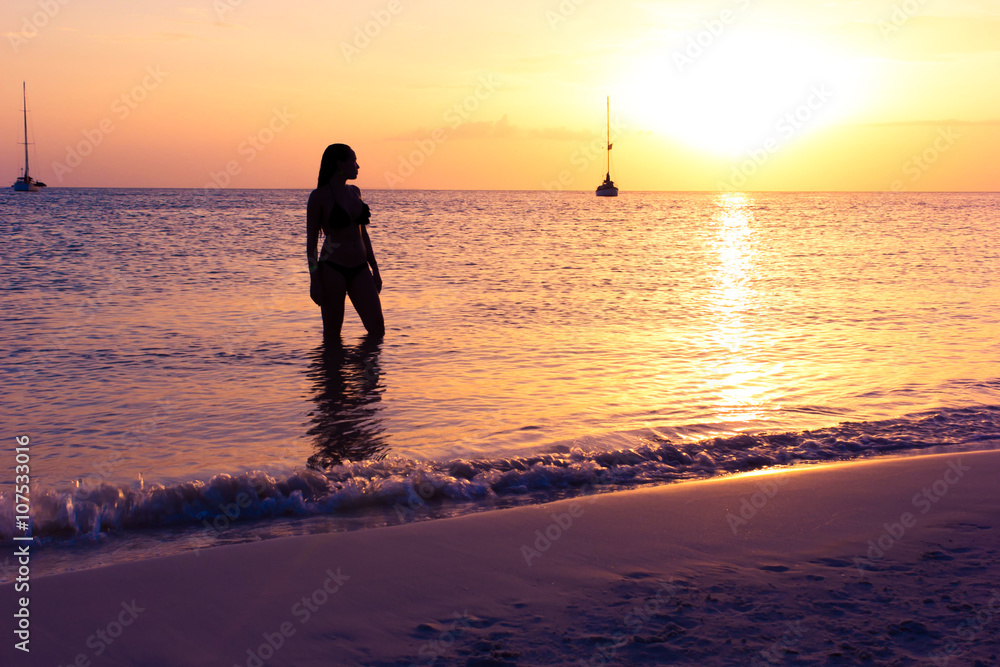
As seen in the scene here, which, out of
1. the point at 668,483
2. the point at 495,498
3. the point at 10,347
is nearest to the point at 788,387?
the point at 668,483

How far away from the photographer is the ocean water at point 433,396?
13.5ft

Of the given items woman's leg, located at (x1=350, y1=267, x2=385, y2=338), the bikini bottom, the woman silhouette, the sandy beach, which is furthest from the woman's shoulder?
the sandy beach

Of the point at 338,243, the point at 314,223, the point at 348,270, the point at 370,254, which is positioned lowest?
the point at 348,270

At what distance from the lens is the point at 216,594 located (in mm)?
2936

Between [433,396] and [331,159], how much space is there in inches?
106

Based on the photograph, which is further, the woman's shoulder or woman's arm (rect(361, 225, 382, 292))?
woman's arm (rect(361, 225, 382, 292))

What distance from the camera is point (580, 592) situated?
9.45 ft

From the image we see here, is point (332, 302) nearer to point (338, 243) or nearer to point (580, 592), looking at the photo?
point (338, 243)

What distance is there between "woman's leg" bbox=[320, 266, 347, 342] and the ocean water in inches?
11.8

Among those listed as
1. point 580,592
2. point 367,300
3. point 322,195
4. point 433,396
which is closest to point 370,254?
A: point 367,300

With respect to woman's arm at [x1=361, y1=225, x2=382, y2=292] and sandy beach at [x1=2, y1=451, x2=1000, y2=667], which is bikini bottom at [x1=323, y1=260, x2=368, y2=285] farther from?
sandy beach at [x1=2, y1=451, x2=1000, y2=667]

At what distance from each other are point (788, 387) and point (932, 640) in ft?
14.4

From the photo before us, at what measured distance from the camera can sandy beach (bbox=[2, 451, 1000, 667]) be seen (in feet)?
8.09

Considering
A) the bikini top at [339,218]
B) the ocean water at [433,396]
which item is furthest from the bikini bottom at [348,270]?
the ocean water at [433,396]
